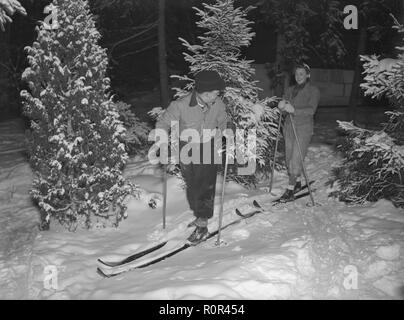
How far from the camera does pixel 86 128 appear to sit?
6.73 m

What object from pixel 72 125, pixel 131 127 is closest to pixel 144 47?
pixel 131 127

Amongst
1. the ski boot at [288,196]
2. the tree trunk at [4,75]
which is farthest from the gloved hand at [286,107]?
the tree trunk at [4,75]

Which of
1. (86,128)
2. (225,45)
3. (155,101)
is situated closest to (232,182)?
(225,45)

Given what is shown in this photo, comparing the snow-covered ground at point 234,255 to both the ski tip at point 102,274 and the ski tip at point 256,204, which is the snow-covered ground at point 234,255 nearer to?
the ski tip at point 102,274

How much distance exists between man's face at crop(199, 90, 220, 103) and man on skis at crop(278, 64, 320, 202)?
1993mm

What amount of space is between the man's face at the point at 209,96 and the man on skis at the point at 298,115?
6.54ft

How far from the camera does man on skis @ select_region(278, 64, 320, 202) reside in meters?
7.65

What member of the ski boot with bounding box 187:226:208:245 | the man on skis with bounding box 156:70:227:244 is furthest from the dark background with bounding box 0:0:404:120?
the ski boot with bounding box 187:226:208:245

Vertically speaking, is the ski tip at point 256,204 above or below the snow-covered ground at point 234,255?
above

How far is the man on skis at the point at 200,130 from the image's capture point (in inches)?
239

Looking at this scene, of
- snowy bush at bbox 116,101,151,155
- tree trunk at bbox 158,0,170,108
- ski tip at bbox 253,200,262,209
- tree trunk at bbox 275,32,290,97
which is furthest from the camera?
tree trunk at bbox 158,0,170,108

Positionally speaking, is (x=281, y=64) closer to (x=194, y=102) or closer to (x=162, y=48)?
(x=162, y=48)

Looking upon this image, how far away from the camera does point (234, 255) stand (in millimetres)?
5371

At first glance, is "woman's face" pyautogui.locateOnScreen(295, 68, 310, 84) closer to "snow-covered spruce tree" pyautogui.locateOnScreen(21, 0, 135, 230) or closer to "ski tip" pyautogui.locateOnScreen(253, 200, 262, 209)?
"ski tip" pyautogui.locateOnScreen(253, 200, 262, 209)
